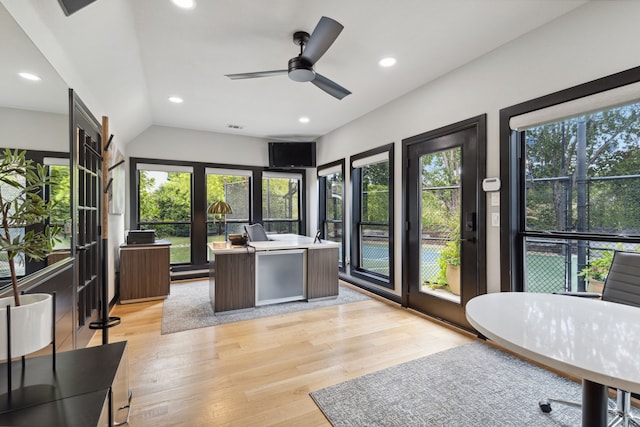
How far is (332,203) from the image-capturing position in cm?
564

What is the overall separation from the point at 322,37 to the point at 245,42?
0.92 meters

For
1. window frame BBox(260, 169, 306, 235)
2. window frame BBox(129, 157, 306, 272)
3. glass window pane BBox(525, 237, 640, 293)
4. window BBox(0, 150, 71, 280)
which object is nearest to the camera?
window BBox(0, 150, 71, 280)

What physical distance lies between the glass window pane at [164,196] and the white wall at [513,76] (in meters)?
3.59

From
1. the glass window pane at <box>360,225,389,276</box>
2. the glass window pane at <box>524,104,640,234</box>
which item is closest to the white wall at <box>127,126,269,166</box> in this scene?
the glass window pane at <box>360,225,389,276</box>

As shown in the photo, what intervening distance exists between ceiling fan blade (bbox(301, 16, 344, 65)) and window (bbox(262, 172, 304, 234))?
12.5 ft

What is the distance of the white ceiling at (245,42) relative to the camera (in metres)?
2.05

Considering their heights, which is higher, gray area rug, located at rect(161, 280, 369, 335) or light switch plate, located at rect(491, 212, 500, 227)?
light switch plate, located at rect(491, 212, 500, 227)

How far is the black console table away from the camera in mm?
908

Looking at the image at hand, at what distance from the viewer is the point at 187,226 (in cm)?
536

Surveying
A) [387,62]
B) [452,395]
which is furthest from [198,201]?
[452,395]

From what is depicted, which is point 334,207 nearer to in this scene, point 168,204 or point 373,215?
point 373,215

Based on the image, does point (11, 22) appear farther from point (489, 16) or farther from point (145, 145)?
point (145, 145)

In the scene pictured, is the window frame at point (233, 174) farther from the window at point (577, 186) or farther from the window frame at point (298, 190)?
the window at point (577, 186)

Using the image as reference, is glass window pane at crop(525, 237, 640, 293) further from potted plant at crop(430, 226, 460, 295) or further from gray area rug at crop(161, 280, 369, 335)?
gray area rug at crop(161, 280, 369, 335)
